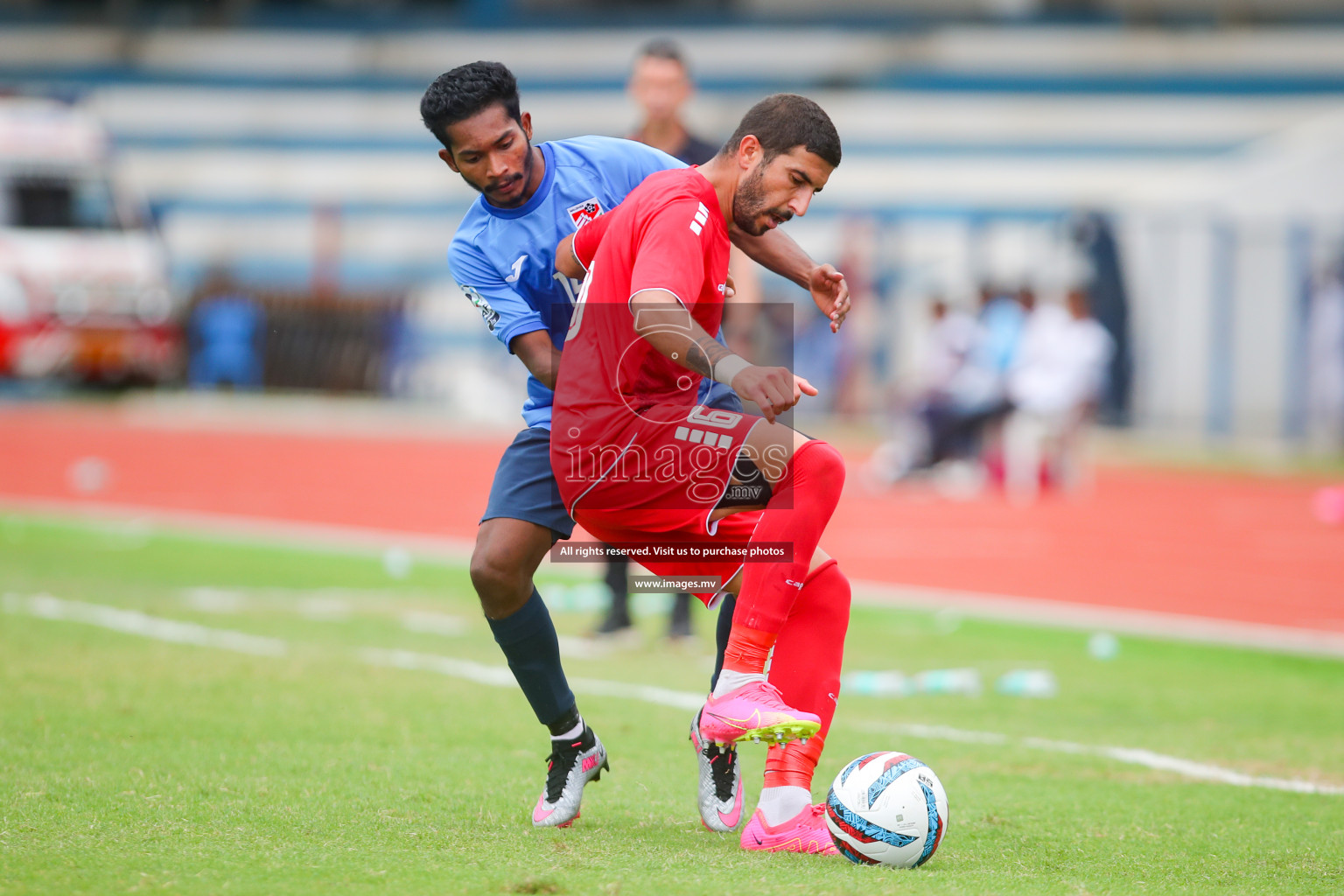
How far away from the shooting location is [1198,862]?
4172mm

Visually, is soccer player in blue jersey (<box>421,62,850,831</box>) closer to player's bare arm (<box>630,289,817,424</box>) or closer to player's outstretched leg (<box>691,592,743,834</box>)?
player's outstretched leg (<box>691,592,743,834</box>)

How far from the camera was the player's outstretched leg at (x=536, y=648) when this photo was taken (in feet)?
14.7

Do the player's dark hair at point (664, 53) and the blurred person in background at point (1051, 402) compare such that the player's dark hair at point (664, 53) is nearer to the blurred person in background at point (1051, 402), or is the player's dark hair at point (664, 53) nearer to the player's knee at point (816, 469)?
the player's knee at point (816, 469)

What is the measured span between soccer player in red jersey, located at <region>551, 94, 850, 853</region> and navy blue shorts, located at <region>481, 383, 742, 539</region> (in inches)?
6.0

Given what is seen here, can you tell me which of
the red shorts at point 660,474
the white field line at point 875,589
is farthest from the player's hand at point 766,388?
the white field line at point 875,589

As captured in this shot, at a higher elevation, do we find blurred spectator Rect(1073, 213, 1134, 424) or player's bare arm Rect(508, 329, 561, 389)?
player's bare arm Rect(508, 329, 561, 389)

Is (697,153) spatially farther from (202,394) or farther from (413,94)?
(413,94)

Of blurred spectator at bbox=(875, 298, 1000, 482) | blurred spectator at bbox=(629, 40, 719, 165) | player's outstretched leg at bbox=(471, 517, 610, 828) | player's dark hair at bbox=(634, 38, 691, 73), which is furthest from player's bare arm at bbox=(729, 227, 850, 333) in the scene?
blurred spectator at bbox=(875, 298, 1000, 482)

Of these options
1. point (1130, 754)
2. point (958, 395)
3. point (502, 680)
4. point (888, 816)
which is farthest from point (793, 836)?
point (958, 395)

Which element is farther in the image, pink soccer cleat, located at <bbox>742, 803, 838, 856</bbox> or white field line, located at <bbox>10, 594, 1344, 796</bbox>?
white field line, located at <bbox>10, 594, 1344, 796</bbox>

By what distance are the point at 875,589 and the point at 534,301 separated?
580 cm

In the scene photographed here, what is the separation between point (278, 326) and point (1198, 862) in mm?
27363

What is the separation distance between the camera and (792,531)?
421 centimetres

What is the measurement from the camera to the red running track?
1084cm
